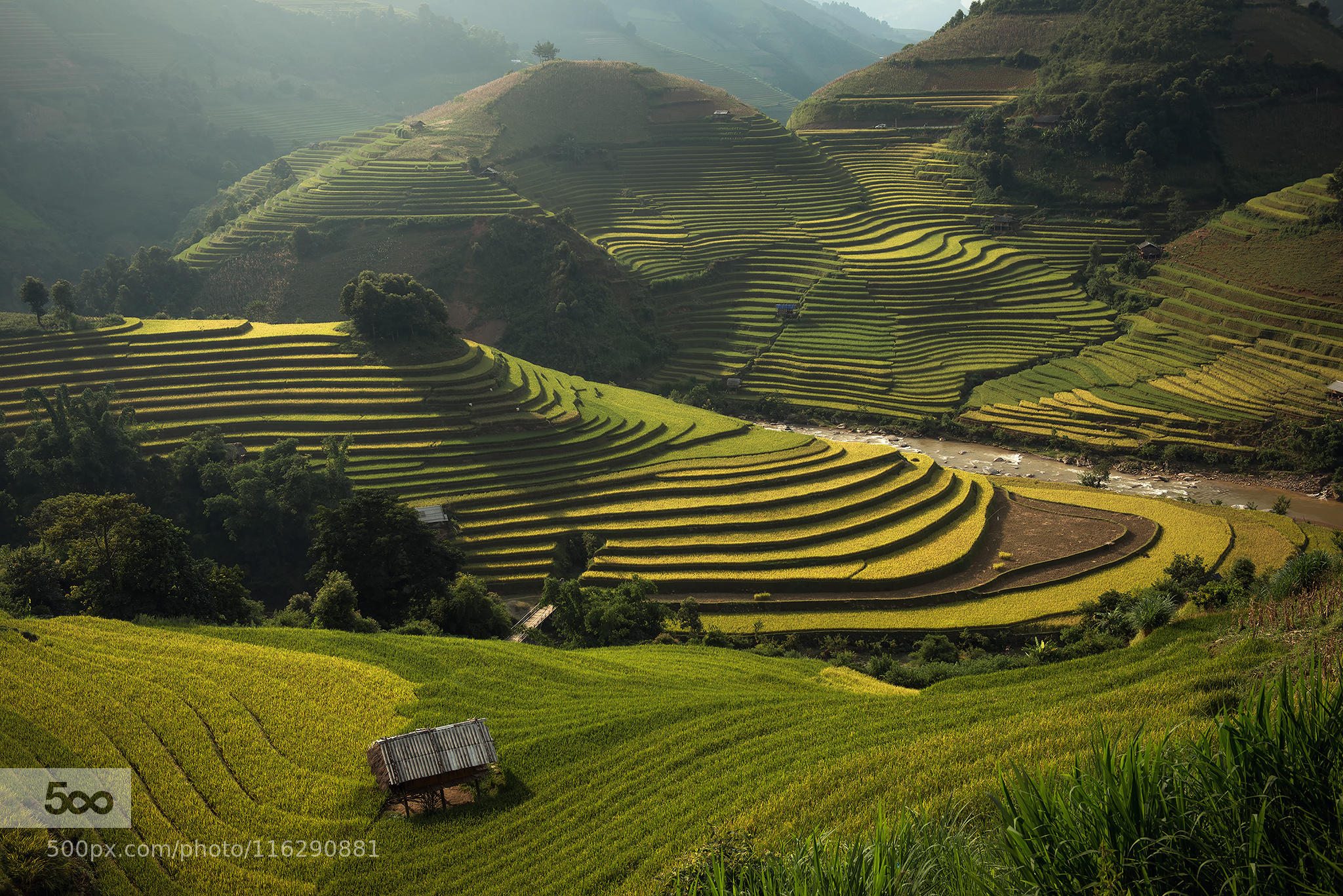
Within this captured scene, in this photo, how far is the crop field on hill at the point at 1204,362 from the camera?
152 ft

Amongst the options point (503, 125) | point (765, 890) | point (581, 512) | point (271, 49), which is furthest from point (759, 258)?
point (271, 49)

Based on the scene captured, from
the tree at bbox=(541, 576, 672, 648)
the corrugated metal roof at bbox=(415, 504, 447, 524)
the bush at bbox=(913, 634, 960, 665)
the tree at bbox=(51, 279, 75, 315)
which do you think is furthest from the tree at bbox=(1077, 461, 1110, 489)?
the tree at bbox=(51, 279, 75, 315)

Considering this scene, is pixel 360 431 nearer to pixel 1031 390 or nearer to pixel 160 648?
pixel 160 648

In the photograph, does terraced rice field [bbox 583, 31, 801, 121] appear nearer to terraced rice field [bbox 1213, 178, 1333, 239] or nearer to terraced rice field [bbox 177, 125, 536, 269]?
terraced rice field [bbox 177, 125, 536, 269]

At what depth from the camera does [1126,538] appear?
112ft

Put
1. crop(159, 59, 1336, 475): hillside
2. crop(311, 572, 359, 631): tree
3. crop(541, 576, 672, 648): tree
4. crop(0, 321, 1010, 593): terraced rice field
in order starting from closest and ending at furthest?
crop(311, 572, 359, 631): tree → crop(541, 576, 672, 648): tree → crop(0, 321, 1010, 593): terraced rice field → crop(159, 59, 1336, 475): hillside

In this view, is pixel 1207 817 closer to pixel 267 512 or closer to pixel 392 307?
pixel 267 512

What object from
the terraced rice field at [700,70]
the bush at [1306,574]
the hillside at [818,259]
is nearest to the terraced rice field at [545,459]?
the hillside at [818,259]

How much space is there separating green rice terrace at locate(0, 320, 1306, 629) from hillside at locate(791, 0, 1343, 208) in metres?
43.5

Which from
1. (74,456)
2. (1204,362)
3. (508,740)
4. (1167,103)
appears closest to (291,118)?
(74,456)

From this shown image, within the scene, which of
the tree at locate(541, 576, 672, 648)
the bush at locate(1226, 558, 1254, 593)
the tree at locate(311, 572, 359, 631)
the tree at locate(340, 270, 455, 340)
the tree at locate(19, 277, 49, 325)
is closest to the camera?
the bush at locate(1226, 558, 1254, 593)

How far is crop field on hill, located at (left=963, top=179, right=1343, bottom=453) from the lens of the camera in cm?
4622

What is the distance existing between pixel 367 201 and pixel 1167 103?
70.2 m

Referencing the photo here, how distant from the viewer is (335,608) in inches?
988
